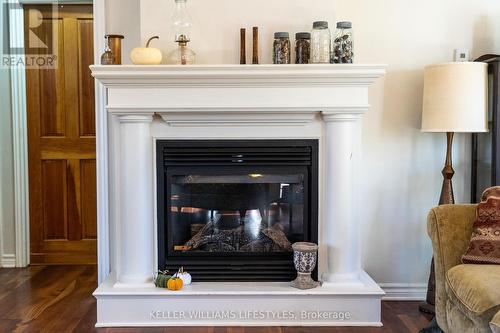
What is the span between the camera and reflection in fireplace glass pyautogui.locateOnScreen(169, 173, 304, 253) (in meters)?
3.08

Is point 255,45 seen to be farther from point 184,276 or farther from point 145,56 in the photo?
point 184,276

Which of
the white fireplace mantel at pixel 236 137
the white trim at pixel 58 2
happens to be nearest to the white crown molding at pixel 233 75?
the white fireplace mantel at pixel 236 137

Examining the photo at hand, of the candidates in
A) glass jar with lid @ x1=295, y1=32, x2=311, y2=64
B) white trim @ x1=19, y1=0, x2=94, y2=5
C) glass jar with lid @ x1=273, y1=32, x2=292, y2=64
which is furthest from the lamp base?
white trim @ x1=19, y1=0, x2=94, y2=5

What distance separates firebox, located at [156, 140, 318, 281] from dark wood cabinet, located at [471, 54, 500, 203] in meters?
1.04

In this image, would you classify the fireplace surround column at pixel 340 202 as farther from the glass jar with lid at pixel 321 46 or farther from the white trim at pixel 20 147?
the white trim at pixel 20 147

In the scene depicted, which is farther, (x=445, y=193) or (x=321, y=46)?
(x=445, y=193)

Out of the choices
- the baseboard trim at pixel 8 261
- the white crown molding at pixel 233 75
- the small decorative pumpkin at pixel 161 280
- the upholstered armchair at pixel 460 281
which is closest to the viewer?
the upholstered armchair at pixel 460 281

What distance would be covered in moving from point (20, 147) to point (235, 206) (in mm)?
1975

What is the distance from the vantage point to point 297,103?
288cm

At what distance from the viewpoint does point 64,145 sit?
4.14 meters

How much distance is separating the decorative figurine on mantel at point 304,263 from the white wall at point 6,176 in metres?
2.41

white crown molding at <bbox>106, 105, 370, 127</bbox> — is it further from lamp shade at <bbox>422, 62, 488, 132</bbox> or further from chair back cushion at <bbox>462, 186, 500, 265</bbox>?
chair back cushion at <bbox>462, 186, 500, 265</bbox>

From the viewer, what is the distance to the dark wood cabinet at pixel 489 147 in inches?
119

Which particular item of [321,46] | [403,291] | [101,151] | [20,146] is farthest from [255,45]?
[20,146]
